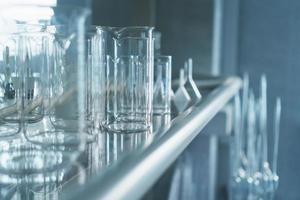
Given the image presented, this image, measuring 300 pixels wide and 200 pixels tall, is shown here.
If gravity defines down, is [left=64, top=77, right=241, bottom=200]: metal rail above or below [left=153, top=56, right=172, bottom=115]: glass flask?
below

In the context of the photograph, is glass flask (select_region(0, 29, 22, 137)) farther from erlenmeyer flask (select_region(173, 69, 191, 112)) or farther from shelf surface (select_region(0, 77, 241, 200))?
erlenmeyer flask (select_region(173, 69, 191, 112))

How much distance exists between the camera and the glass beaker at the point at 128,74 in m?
0.73

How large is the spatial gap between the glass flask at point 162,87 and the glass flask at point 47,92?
0.78ft

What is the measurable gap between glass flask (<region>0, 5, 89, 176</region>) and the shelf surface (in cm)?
2

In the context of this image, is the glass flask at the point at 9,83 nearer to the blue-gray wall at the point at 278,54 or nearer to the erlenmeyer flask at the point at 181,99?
the erlenmeyer flask at the point at 181,99

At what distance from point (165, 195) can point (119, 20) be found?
2.13 feet

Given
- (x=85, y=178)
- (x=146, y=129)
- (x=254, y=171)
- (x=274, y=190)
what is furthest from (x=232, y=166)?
(x=85, y=178)

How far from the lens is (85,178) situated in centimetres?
42

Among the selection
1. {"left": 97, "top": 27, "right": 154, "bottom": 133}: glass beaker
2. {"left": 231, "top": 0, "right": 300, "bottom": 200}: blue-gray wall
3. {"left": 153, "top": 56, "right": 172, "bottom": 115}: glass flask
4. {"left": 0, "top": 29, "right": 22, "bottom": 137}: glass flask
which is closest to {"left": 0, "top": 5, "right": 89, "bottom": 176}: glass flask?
{"left": 0, "top": 29, "right": 22, "bottom": 137}: glass flask

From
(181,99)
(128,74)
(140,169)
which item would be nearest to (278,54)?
(181,99)

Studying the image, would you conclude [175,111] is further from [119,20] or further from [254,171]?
[254,171]

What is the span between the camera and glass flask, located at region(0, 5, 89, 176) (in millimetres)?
508

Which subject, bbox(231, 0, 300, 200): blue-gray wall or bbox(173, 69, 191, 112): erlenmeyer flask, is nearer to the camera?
bbox(173, 69, 191, 112): erlenmeyer flask

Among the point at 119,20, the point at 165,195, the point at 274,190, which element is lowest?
the point at 274,190
